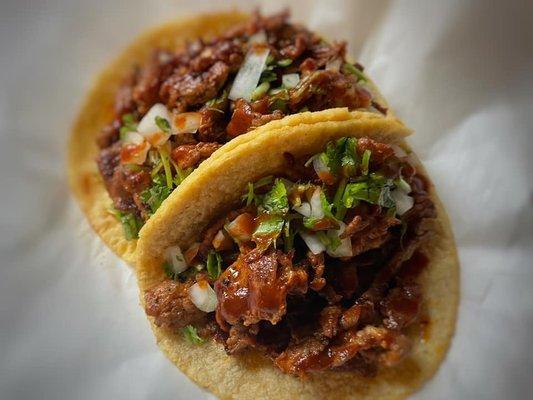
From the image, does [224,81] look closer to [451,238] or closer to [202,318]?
[202,318]

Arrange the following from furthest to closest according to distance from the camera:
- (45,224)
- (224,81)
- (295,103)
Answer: (45,224), (224,81), (295,103)

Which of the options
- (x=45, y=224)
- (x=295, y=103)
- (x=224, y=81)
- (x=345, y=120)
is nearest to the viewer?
(x=345, y=120)

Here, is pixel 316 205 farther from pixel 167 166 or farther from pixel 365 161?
pixel 167 166

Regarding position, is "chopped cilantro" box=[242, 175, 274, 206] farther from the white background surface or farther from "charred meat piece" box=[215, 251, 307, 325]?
the white background surface

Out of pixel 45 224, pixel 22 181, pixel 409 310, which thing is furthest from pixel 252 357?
pixel 22 181

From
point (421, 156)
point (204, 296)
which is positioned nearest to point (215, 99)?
point (204, 296)

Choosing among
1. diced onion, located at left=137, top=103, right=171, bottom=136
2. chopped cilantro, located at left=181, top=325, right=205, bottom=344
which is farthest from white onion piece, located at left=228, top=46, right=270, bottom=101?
chopped cilantro, located at left=181, top=325, right=205, bottom=344

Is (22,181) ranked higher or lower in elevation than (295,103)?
lower

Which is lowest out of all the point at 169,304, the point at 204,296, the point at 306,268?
the point at 169,304
